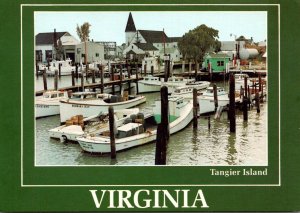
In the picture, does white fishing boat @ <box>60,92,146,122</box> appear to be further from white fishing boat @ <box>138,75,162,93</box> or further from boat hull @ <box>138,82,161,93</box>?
white fishing boat @ <box>138,75,162,93</box>

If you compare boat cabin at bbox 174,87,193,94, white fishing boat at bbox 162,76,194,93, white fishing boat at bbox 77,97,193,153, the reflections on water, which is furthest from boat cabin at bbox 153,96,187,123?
white fishing boat at bbox 162,76,194,93

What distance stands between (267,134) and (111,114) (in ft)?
9.32

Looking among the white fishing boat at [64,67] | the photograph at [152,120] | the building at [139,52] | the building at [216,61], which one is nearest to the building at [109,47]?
the photograph at [152,120]

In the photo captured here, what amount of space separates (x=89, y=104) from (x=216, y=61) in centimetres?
722

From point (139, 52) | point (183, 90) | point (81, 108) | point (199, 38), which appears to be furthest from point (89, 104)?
point (139, 52)

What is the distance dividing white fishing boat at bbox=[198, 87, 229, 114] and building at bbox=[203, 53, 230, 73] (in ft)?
11.6

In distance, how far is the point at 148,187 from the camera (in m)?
4.13

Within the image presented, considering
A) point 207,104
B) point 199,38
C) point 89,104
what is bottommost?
point 207,104

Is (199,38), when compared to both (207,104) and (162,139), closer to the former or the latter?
(162,139)

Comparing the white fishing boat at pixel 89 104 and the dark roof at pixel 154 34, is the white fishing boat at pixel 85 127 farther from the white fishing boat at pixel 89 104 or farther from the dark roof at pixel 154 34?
the dark roof at pixel 154 34

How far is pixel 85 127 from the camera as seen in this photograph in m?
7.92

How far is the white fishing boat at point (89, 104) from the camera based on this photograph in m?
8.96
